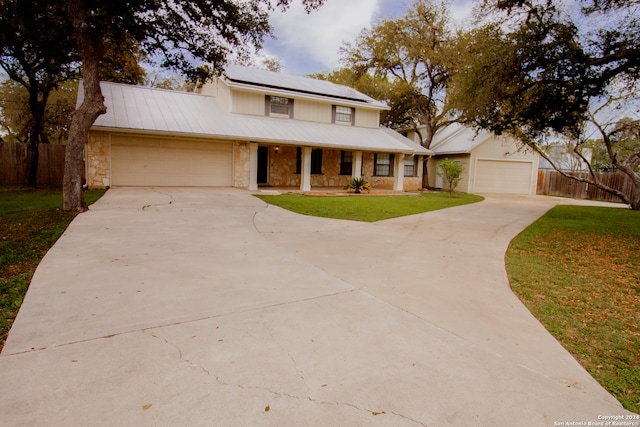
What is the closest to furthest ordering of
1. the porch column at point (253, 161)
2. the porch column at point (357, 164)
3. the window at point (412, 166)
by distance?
the porch column at point (253, 161) → the porch column at point (357, 164) → the window at point (412, 166)

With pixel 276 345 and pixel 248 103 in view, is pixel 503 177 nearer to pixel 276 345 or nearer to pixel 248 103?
pixel 248 103

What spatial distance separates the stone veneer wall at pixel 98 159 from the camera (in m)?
14.1

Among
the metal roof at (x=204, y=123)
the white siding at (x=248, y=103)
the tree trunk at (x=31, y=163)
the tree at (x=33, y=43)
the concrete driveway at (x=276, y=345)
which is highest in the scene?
the tree at (x=33, y=43)

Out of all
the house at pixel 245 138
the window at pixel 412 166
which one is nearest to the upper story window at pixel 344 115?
the house at pixel 245 138

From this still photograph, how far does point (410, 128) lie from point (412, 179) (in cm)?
654

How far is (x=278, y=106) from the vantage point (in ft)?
62.5

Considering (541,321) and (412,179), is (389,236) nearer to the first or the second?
(541,321)

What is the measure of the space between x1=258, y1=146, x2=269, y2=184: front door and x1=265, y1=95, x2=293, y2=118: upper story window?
195 cm

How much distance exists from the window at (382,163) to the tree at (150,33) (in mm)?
11302

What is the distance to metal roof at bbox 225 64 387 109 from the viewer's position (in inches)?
731

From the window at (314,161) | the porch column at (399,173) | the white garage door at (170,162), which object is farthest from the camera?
the porch column at (399,173)

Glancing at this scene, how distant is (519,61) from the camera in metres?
9.59

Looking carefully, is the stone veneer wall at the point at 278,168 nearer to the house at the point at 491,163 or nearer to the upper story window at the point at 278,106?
the upper story window at the point at 278,106

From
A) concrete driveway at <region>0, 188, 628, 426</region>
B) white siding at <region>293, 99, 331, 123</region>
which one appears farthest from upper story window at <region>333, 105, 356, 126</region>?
concrete driveway at <region>0, 188, 628, 426</region>
